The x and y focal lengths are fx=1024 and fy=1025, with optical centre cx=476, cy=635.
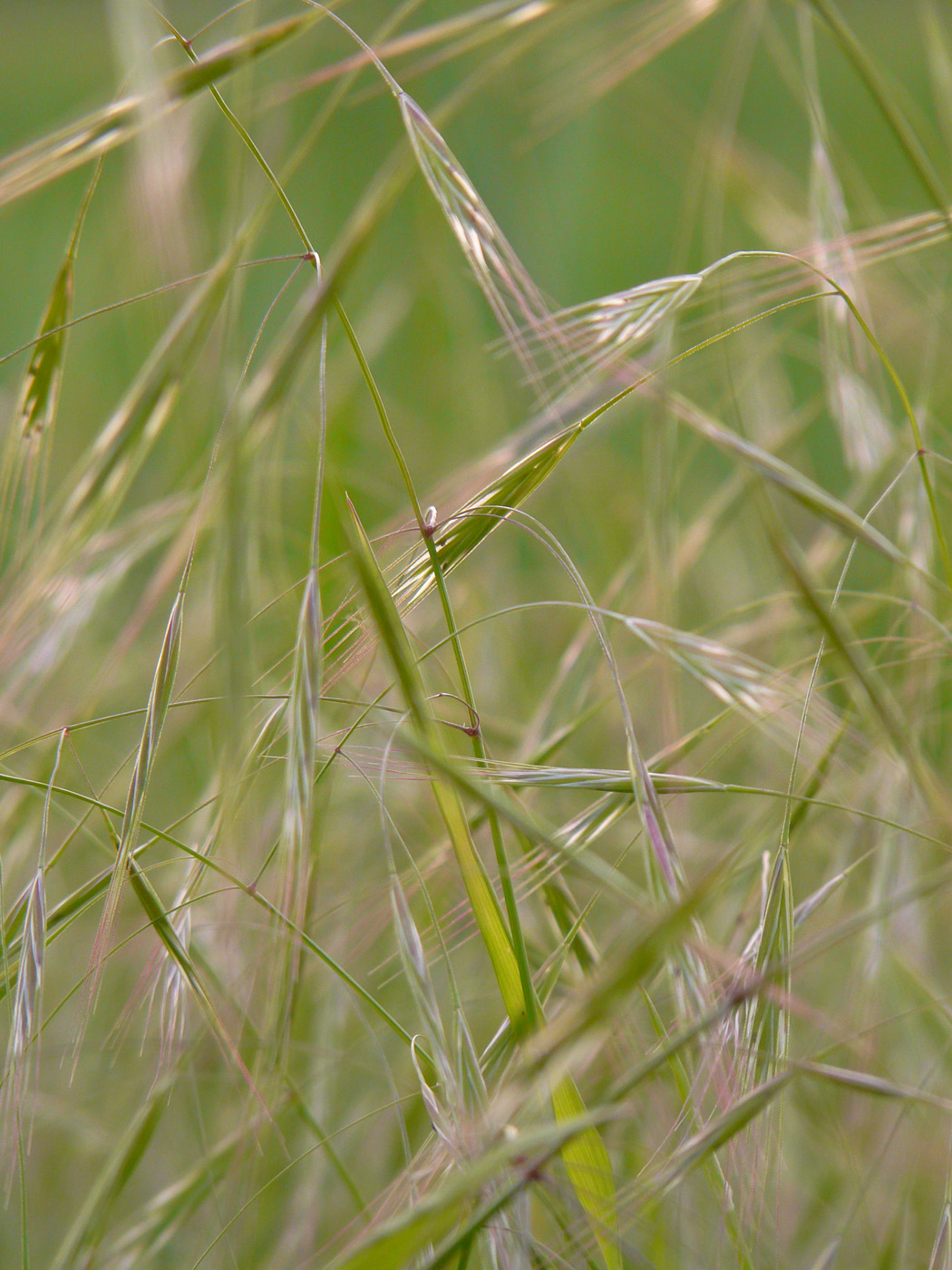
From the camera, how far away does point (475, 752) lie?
0.92 feet

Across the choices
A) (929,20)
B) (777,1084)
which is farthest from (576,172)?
(777,1084)

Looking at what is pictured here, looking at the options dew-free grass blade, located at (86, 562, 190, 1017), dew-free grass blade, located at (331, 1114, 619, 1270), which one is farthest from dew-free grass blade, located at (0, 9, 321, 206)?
dew-free grass blade, located at (331, 1114, 619, 1270)

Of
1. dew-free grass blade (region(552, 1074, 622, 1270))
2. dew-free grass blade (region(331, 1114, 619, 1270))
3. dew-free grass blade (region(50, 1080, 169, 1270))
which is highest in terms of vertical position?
dew-free grass blade (region(331, 1114, 619, 1270))

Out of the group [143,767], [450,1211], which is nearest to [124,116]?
[143,767]

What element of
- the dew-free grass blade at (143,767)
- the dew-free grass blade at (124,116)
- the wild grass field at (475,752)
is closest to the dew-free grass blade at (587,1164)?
the wild grass field at (475,752)

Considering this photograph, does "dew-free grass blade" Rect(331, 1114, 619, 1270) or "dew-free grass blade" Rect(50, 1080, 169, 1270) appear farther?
"dew-free grass blade" Rect(50, 1080, 169, 1270)

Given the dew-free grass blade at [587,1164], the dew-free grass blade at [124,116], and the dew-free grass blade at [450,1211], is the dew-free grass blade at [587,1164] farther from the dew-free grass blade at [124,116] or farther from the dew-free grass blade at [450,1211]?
the dew-free grass blade at [124,116]

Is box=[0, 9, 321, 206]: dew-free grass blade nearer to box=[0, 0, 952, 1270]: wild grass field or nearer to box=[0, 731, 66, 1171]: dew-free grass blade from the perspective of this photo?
box=[0, 0, 952, 1270]: wild grass field

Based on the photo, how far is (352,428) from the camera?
0.60 metres

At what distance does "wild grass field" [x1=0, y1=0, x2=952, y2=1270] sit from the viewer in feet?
0.74

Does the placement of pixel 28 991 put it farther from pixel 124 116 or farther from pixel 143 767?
pixel 124 116

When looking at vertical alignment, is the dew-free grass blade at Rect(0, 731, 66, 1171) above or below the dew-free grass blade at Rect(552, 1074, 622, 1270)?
above

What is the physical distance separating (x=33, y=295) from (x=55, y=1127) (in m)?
1.38

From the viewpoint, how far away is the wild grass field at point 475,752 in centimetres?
23
